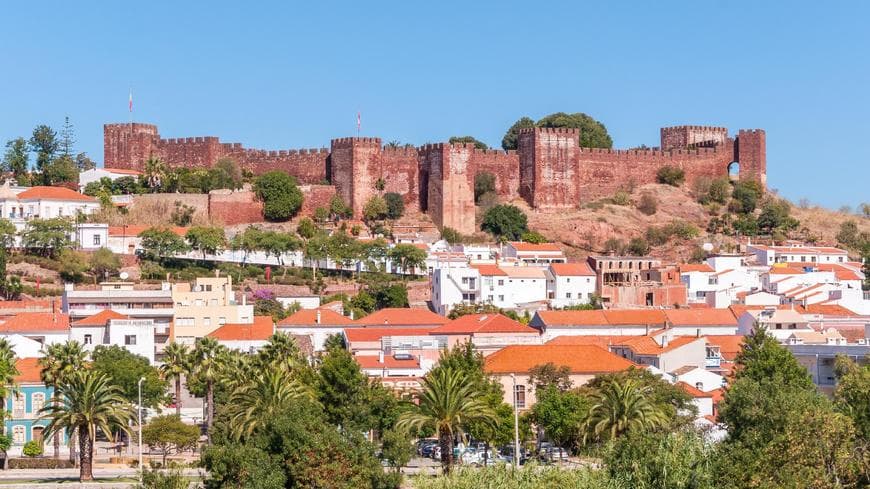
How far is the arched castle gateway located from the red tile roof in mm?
10228

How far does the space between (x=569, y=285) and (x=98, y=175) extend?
103 ft

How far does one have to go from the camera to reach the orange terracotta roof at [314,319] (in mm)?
75875

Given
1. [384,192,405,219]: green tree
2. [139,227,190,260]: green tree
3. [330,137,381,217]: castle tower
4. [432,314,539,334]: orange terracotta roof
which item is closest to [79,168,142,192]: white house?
[330,137,381,217]: castle tower

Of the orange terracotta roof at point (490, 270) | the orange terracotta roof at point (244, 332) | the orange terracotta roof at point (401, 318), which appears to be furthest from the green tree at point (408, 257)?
the orange terracotta roof at point (244, 332)

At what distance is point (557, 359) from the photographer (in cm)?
6253

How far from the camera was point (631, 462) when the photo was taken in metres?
41.8

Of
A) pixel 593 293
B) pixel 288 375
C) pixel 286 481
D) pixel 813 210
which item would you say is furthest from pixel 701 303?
pixel 286 481

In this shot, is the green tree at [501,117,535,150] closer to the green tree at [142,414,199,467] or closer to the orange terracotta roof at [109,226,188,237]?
the orange terracotta roof at [109,226,188,237]

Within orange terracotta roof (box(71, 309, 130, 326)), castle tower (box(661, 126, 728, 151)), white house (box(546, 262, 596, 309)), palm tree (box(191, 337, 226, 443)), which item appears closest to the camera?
palm tree (box(191, 337, 226, 443))

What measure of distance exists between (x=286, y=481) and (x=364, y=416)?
9914 mm

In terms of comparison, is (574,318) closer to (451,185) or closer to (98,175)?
(451,185)

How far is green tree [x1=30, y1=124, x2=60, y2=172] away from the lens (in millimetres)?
113062

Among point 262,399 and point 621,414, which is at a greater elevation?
point 262,399

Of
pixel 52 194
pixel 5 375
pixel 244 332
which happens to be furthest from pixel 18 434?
pixel 52 194
